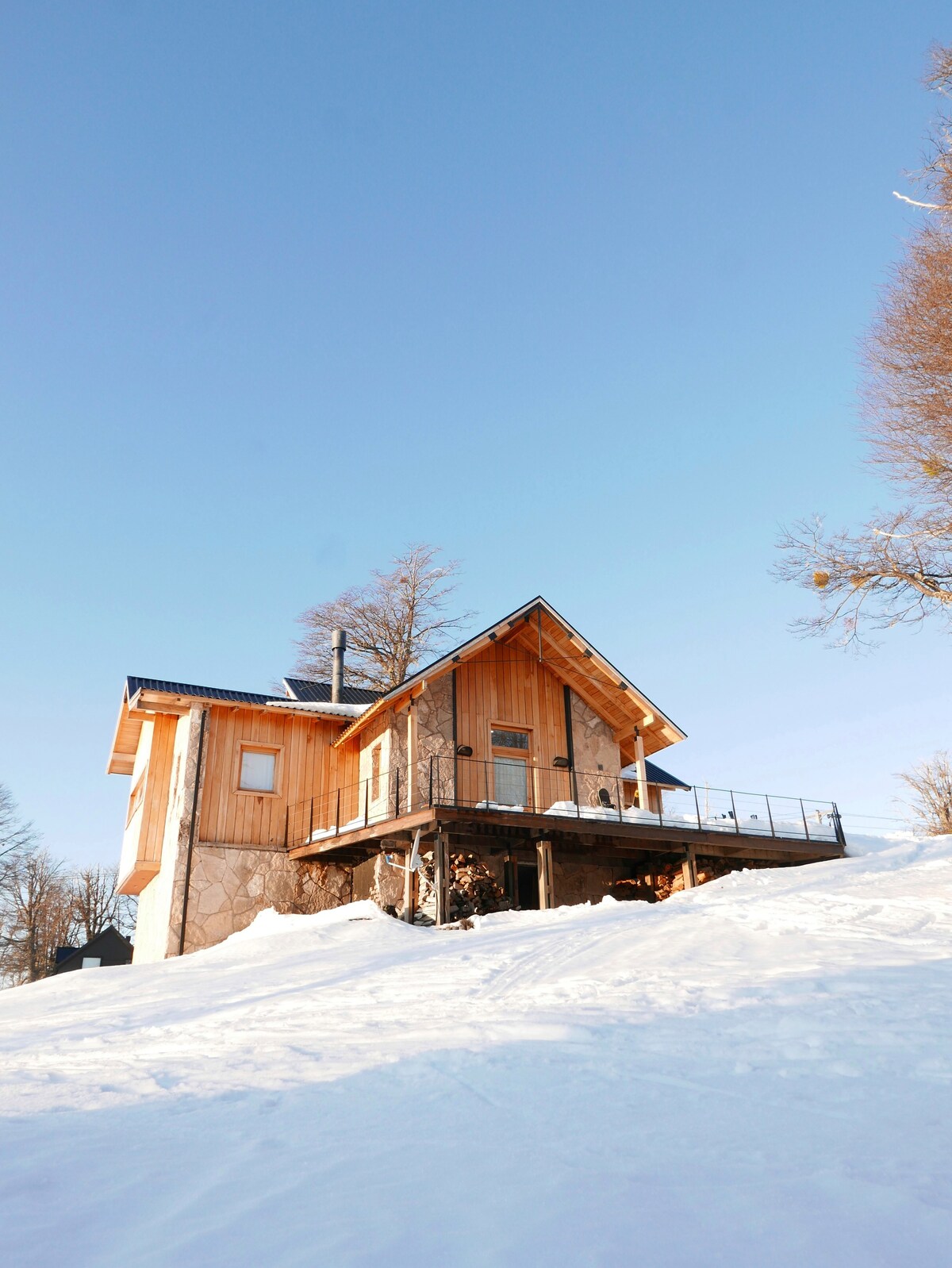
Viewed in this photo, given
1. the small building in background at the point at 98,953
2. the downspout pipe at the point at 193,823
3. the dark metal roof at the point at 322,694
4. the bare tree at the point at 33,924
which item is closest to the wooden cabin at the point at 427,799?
the downspout pipe at the point at 193,823

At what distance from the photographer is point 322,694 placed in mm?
20703

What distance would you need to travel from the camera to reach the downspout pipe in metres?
15.6

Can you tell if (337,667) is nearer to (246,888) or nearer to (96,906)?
(246,888)

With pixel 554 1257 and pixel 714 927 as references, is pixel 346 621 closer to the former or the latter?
pixel 714 927

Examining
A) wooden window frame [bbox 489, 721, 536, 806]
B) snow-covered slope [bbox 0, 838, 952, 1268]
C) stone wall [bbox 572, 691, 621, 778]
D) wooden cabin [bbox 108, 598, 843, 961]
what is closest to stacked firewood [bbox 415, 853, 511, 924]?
wooden cabin [bbox 108, 598, 843, 961]

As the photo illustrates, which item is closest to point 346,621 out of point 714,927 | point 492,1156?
point 714,927

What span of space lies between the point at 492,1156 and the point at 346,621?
81.7 ft

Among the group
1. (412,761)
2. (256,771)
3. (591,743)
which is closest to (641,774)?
(591,743)

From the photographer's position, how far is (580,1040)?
5480mm

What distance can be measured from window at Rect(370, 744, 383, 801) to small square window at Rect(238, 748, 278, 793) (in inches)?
79.1

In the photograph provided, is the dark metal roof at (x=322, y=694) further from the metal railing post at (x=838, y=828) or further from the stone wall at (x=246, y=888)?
the metal railing post at (x=838, y=828)

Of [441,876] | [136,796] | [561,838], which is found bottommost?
[441,876]

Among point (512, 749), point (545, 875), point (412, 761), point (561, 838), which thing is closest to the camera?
point (545, 875)

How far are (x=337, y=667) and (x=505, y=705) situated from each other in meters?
4.59
